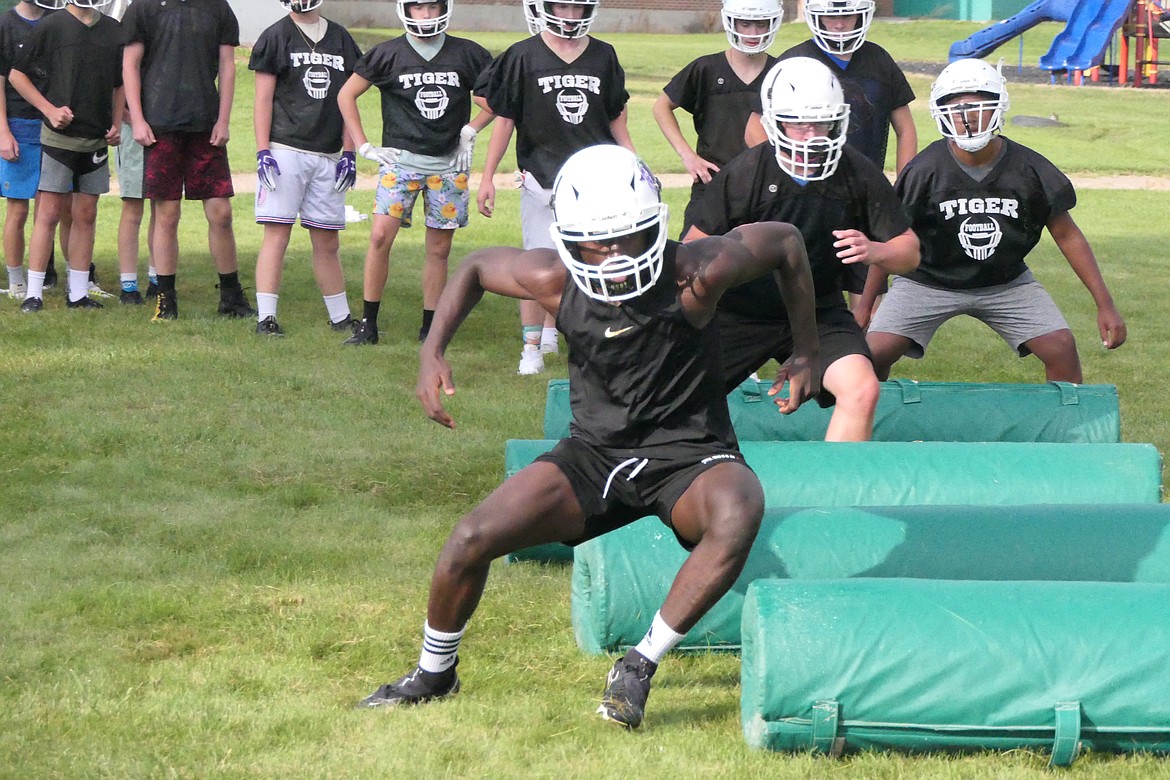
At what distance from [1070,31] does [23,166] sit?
2848 centimetres

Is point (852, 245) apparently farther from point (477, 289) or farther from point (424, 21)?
point (424, 21)

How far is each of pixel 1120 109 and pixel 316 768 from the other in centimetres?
2641

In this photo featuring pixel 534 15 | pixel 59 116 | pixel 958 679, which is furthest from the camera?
pixel 59 116

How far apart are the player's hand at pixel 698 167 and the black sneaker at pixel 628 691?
179 inches

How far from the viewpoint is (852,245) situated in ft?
20.0

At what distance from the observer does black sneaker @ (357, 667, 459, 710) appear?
474 cm

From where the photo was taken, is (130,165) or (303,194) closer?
(303,194)

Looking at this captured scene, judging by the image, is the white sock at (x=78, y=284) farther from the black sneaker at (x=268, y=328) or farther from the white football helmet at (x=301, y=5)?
the white football helmet at (x=301, y=5)

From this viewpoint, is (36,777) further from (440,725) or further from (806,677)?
(806,677)

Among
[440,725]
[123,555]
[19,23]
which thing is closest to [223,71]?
[19,23]

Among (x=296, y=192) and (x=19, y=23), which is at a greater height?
(x=19, y=23)

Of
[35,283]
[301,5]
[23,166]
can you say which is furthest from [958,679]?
[23,166]

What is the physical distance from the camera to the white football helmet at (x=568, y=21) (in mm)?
8914

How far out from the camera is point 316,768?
4277 millimetres
